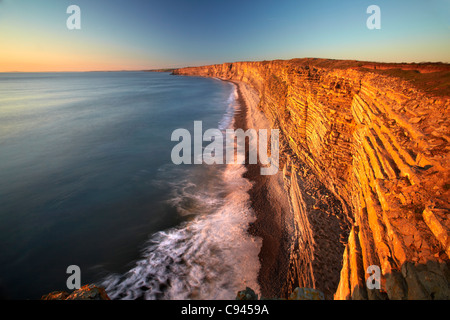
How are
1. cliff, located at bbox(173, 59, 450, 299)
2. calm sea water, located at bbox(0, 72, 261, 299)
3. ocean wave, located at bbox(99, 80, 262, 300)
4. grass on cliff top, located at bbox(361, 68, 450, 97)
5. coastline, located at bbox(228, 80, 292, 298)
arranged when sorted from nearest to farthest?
cliff, located at bbox(173, 59, 450, 299), grass on cliff top, located at bbox(361, 68, 450, 97), coastline, located at bbox(228, 80, 292, 298), ocean wave, located at bbox(99, 80, 262, 300), calm sea water, located at bbox(0, 72, 261, 299)

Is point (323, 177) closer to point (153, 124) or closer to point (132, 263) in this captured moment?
point (132, 263)

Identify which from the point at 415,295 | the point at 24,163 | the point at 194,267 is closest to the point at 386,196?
the point at 415,295

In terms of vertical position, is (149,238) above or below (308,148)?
below

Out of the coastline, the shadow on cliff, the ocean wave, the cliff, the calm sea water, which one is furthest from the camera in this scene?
the calm sea water

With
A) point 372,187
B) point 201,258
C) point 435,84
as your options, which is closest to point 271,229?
point 201,258

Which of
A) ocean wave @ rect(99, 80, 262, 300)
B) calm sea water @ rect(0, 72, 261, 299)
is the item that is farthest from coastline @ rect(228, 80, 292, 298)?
calm sea water @ rect(0, 72, 261, 299)

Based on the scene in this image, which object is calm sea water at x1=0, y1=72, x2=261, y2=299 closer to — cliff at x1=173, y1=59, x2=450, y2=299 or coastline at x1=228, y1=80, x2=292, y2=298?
coastline at x1=228, y1=80, x2=292, y2=298

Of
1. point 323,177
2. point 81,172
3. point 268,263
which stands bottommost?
point 268,263
